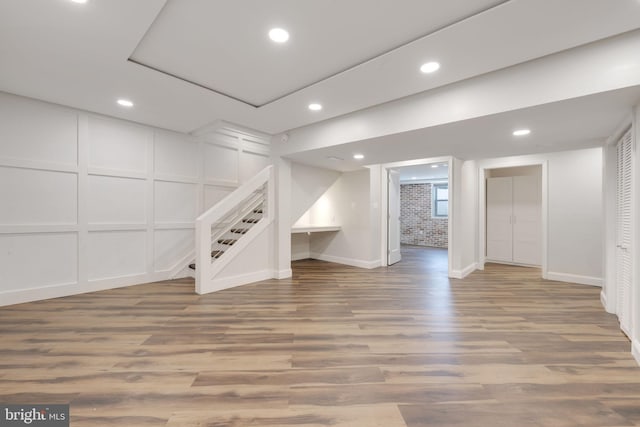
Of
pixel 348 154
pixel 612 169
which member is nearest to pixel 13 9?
pixel 348 154

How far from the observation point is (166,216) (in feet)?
15.3

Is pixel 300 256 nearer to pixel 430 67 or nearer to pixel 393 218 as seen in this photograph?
pixel 393 218

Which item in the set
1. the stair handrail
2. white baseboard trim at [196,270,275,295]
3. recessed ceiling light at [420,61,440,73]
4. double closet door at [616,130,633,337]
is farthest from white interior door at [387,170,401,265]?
recessed ceiling light at [420,61,440,73]

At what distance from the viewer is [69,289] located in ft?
12.1

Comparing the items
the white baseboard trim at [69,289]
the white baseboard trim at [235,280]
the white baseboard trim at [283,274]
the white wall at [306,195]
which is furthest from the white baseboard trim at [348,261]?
the white baseboard trim at [69,289]

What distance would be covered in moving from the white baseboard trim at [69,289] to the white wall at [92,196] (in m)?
0.01

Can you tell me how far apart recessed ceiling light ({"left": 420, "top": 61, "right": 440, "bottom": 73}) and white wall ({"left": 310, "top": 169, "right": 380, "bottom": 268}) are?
137 inches

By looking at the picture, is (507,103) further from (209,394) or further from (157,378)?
(157,378)

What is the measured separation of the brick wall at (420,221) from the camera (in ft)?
32.1

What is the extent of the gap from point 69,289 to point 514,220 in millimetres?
8464

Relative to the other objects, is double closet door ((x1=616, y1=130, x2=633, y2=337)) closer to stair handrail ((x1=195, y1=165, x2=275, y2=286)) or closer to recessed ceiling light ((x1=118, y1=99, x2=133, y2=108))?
stair handrail ((x1=195, y1=165, x2=275, y2=286))

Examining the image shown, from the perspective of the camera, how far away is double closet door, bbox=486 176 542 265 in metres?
6.02

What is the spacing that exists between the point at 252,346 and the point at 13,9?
3037 mm

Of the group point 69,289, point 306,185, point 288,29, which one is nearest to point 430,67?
point 288,29
